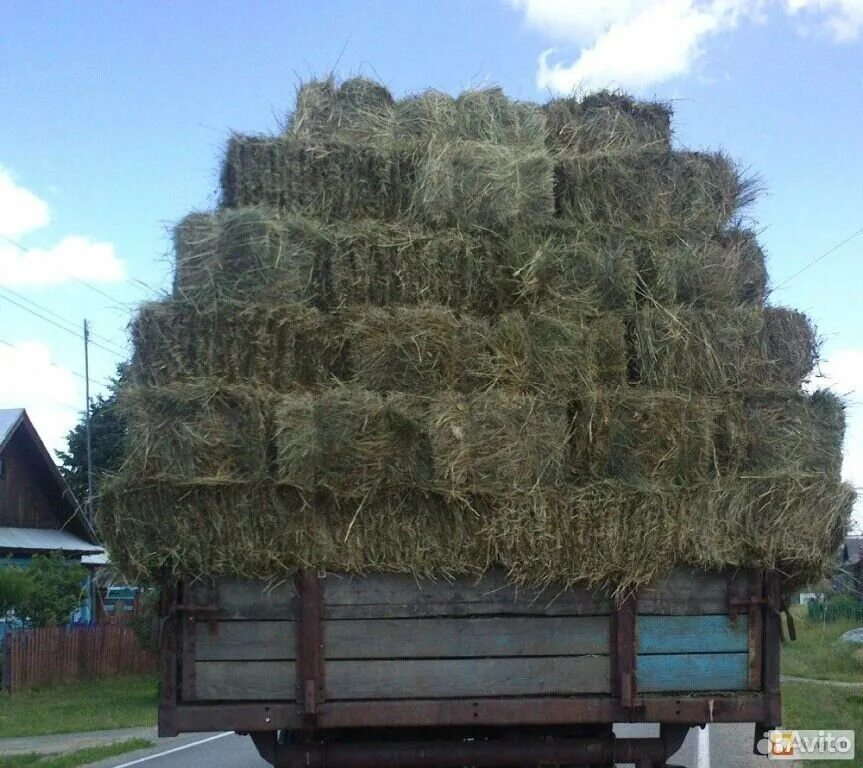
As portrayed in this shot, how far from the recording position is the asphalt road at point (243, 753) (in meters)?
10.7

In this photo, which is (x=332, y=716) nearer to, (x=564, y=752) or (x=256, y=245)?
(x=564, y=752)

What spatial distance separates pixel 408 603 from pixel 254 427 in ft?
3.68

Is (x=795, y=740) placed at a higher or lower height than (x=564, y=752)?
lower

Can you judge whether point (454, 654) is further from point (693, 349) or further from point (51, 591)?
point (51, 591)

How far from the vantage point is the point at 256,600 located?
5184mm

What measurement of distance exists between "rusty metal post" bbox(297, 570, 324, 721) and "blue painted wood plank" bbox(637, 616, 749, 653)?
5.03 feet

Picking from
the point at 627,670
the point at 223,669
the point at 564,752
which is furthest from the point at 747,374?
the point at 223,669

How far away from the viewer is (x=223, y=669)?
5156 millimetres

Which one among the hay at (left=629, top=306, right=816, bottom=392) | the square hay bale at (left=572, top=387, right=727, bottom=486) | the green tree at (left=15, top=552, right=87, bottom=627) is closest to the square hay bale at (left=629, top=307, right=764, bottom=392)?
the hay at (left=629, top=306, right=816, bottom=392)

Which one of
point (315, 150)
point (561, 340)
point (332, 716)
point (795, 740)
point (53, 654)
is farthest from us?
point (53, 654)

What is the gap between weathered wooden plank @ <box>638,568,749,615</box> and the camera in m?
5.24

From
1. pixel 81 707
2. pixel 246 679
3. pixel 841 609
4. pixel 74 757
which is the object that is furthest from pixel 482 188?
pixel 841 609

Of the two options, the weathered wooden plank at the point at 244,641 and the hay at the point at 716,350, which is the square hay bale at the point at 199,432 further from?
the hay at the point at 716,350

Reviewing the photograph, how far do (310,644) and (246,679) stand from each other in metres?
0.36
